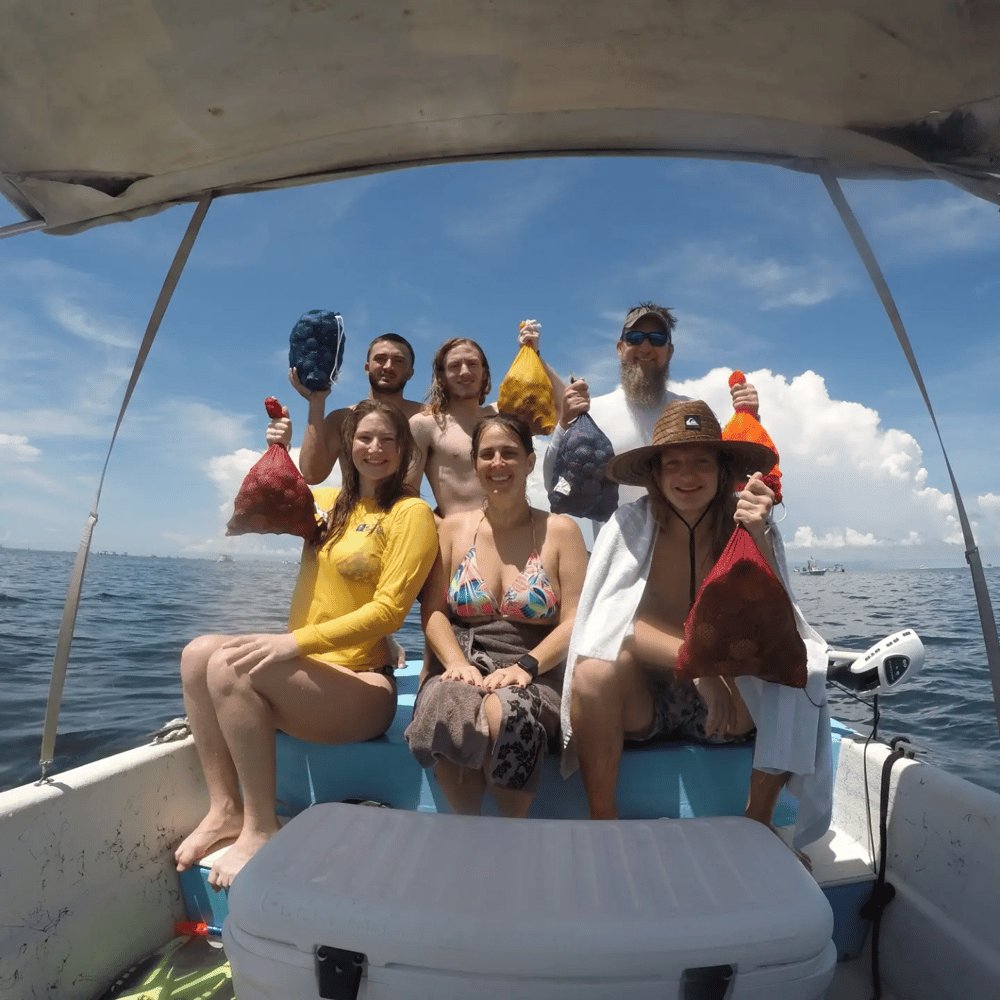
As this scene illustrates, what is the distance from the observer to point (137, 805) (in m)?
1.86

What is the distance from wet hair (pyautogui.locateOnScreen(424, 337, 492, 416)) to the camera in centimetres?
277

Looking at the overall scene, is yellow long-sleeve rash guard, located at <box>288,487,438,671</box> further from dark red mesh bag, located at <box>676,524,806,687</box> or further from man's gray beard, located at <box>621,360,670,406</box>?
man's gray beard, located at <box>621,360,670,406</box>

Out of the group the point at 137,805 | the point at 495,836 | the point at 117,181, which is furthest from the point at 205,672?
the point at 117,181

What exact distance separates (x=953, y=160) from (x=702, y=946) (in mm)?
1432

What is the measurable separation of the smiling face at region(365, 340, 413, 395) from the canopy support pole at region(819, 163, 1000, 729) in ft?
5.61

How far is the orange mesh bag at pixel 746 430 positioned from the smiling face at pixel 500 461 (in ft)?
2.07

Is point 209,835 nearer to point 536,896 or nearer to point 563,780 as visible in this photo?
point 563,780

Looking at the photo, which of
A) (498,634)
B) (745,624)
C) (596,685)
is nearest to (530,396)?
(498,634)

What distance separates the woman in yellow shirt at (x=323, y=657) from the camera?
188cm

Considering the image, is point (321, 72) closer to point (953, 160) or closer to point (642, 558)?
point (953, 160)

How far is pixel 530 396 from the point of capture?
2539 millimetres

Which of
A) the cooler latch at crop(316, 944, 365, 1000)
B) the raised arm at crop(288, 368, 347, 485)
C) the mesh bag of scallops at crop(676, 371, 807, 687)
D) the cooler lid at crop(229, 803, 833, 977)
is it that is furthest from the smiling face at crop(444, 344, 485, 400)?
the cooler latch at crop(316, 944, 365, 1000)

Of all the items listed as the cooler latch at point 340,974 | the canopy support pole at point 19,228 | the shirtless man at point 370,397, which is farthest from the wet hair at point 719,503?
the canopy support pole at point 19,228

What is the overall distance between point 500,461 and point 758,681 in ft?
3.16
